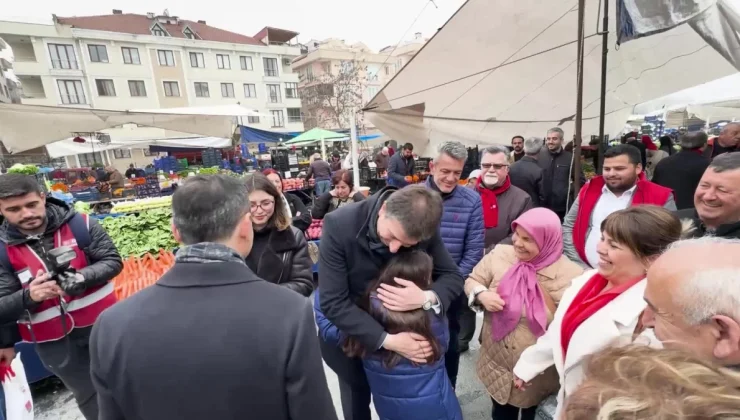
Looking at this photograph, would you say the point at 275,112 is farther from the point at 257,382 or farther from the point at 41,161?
the point at 257,382

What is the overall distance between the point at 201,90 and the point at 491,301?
120 ft

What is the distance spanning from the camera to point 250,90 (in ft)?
115

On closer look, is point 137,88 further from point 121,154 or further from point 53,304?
point 53,304

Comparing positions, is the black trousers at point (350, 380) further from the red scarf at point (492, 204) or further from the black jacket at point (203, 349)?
the red scarf at point (492, 204)

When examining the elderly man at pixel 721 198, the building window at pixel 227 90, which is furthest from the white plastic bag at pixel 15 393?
the building window at pixel 227 90

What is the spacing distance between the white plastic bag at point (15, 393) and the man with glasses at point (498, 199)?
317 centimetres

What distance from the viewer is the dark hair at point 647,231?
1338 mm

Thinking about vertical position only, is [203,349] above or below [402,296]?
above

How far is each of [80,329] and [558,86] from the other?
577 centimetres

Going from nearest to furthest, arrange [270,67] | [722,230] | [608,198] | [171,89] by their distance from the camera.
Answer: [722,230] → [608,198] → [171,89] → [270,67]

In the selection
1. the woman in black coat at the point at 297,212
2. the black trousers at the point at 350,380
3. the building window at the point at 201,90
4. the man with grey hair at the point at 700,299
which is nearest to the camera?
the man with grey hair at the point at 700,299

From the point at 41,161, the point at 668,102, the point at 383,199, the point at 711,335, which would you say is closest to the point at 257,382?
the point at 383,199

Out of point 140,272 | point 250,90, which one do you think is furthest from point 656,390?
point 250,90

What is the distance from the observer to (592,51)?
4516mm
